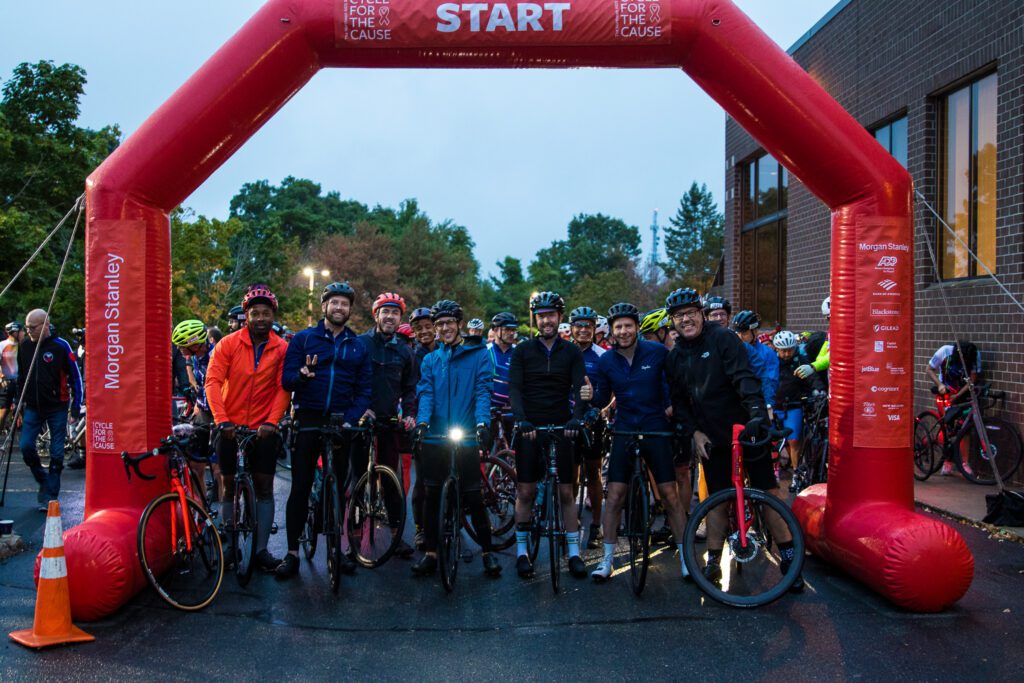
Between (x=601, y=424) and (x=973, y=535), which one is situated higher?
(x=601, y=424)

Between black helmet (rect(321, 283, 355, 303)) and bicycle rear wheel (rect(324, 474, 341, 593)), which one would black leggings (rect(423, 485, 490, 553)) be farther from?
black helmet (rect(321, 283, 355, 303))

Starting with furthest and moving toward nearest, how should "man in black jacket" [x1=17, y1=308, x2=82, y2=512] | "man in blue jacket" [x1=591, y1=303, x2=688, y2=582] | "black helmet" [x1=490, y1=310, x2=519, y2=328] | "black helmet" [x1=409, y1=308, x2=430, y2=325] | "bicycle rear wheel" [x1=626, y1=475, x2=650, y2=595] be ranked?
"black helmet" [x1=490, y1=310, x2=519, y2=328] < "black helmet" [x1=409, y1=308, x2=430, y2=325] < "man in black jacket" [x1=17, y1=308, x2=82, y2=512] < "man in blue jacket" [x1=591, y1=303, x2=688, y2=582] < "bicycle rear wheel" [x1=626, y1=475, x2=650, y2=595]

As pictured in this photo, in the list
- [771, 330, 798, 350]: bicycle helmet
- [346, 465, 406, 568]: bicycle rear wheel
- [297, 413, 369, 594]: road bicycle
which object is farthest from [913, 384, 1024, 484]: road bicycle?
[297, 413, 369, 594]: road bicycle

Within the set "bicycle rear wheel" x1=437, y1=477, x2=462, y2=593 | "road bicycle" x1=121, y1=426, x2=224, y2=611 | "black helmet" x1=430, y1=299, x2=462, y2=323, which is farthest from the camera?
"black helmet" x1=430, y1=299, x2=462, y2=323

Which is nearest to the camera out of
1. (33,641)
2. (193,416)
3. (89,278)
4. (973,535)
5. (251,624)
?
(33,641)

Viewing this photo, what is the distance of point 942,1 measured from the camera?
12.4 m

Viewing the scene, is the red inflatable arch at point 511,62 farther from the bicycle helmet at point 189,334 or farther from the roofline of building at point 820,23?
the roofline of building at point 820,23

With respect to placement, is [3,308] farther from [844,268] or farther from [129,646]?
[844,268]

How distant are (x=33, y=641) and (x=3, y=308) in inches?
658

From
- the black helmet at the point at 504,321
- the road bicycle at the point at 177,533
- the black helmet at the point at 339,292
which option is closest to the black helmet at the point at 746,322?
the black helmet at the point at 504,321

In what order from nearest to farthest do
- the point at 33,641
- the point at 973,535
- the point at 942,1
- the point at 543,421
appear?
the point at 33,641
the point at 543,421
the point at 973,535
the point at 942,1

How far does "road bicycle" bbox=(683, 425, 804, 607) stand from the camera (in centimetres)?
598

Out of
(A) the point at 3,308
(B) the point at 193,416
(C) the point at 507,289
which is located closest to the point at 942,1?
(B) the point at 193,416

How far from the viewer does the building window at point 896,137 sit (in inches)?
544
